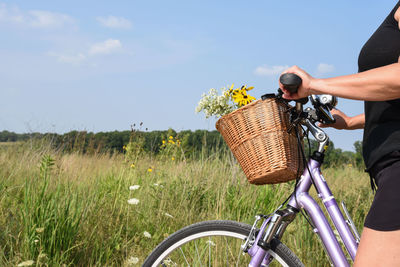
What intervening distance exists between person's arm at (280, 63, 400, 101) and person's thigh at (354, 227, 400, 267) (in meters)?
0.51

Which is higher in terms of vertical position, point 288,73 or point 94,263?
point 288,73

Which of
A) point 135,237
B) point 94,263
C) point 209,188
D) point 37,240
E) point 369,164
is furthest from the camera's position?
point 209,188

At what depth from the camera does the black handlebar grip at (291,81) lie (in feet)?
5.34

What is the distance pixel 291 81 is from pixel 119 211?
8.56 feet

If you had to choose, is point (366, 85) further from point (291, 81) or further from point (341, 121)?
point (341, 121)

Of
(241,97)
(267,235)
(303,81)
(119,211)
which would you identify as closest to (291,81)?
(303,81)

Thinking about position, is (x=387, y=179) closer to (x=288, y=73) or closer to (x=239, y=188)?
(x=288, y=73)

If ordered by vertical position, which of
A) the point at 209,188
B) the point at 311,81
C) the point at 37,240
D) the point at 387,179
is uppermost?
the point at 311,81

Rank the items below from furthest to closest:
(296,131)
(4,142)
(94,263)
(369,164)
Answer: (4,142) → (94,263) → (296,131) → (369,164)

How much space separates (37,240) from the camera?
2924 millimetres

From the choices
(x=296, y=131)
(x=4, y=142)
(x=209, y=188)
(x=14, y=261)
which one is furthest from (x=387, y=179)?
(x=4, y=142)

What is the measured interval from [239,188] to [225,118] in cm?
291

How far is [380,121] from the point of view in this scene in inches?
68.0

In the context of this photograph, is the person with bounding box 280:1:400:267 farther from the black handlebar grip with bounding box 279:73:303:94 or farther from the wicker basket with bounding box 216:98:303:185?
the wicker basket with bounding box 216:98:303:185
